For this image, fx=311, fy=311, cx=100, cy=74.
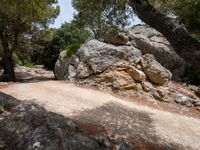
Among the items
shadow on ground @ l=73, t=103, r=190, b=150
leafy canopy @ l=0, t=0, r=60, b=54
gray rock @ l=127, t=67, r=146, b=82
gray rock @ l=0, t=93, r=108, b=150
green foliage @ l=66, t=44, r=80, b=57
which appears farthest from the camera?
leafy canopy @ l=0, t=0, r=60, b=54

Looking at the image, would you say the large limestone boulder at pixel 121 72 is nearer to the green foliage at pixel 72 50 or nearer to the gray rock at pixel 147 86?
the gray rock at pixel 147 86

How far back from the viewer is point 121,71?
1761cm

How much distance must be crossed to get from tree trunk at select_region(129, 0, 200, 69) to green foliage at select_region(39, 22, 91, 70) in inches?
1104

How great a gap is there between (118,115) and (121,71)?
502 centimetres

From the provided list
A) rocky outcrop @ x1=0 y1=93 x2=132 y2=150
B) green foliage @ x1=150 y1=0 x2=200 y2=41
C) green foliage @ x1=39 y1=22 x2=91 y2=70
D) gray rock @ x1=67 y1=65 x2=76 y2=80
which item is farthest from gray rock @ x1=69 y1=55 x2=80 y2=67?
green foliage @ x1=39 y1=22 x2=91 y2=70

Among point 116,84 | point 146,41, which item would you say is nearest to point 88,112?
point 116,84

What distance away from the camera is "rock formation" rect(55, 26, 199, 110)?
56.1 ft

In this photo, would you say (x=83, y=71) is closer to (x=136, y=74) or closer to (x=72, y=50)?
(x=72, y=50)

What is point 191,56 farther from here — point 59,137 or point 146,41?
point 146,41

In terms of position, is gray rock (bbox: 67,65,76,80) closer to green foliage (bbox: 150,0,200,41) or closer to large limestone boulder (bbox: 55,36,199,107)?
large limestone boulder (bbox: 55,36,199,107)

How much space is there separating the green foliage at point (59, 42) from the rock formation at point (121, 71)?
17178 mm

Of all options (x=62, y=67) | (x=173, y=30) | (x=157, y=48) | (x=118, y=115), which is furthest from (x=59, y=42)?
(x=173, y=30)

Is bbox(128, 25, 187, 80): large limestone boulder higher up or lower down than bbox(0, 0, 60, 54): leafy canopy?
lower down

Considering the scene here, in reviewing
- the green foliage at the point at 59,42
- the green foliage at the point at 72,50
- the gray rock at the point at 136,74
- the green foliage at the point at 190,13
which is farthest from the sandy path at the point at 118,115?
the green foliage at the point at 59,42
